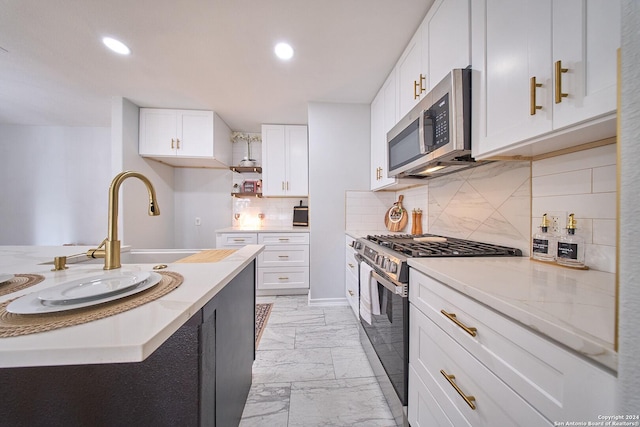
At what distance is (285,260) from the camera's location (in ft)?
9.48

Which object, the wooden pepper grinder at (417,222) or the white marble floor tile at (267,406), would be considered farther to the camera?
the wooden pepper grinder at (417,222)

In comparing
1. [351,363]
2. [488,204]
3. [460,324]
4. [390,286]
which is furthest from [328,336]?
[488,204]

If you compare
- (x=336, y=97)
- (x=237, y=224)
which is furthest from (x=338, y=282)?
(x=336, y=97)

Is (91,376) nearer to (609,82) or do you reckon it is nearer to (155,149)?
(609,82)

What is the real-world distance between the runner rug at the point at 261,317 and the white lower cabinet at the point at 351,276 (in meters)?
0.89

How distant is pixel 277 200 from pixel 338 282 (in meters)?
1.63

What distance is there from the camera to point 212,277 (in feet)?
2.62

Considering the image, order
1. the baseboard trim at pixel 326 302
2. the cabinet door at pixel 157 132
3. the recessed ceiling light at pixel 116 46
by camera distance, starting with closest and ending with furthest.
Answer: the recessed ceiling light at pixel 116 46 < the baseboard trim at pixel 326 302 < the cabinet door at pixel 157 132

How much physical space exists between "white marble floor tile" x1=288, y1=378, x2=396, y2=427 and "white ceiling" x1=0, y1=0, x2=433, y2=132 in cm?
242

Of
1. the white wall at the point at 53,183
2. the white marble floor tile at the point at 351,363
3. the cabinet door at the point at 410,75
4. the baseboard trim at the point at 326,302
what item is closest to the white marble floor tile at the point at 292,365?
the white marble floor tile at the point at 351,363

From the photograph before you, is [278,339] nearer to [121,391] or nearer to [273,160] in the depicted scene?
[121,391]

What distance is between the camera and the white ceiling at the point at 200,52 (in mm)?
1449

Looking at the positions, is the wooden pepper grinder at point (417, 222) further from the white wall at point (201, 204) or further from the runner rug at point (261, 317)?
the white wall at point (201, 204)

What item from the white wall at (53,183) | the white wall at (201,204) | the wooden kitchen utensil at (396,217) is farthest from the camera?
the white wall at (201,204)
